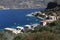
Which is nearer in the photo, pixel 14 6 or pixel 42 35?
pixel 42 35

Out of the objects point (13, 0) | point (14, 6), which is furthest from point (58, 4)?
point (13, 0)

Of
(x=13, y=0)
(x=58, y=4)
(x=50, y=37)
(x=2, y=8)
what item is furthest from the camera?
(x=13, y=0)

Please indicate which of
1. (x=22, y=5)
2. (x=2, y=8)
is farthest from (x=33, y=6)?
(x=2, y=8)

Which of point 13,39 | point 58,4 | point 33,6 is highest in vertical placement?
point 13,39

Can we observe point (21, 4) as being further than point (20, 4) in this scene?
No

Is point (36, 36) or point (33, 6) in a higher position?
point (36, 36)

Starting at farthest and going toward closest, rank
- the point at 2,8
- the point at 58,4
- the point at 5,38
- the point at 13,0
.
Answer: the point at 13,0, the point at 2,8, the point at 58,4, the point at 5,38

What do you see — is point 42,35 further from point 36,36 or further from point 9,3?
point 9,3

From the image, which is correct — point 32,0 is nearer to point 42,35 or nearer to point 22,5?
point 22,5

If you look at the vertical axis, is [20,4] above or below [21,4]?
below
